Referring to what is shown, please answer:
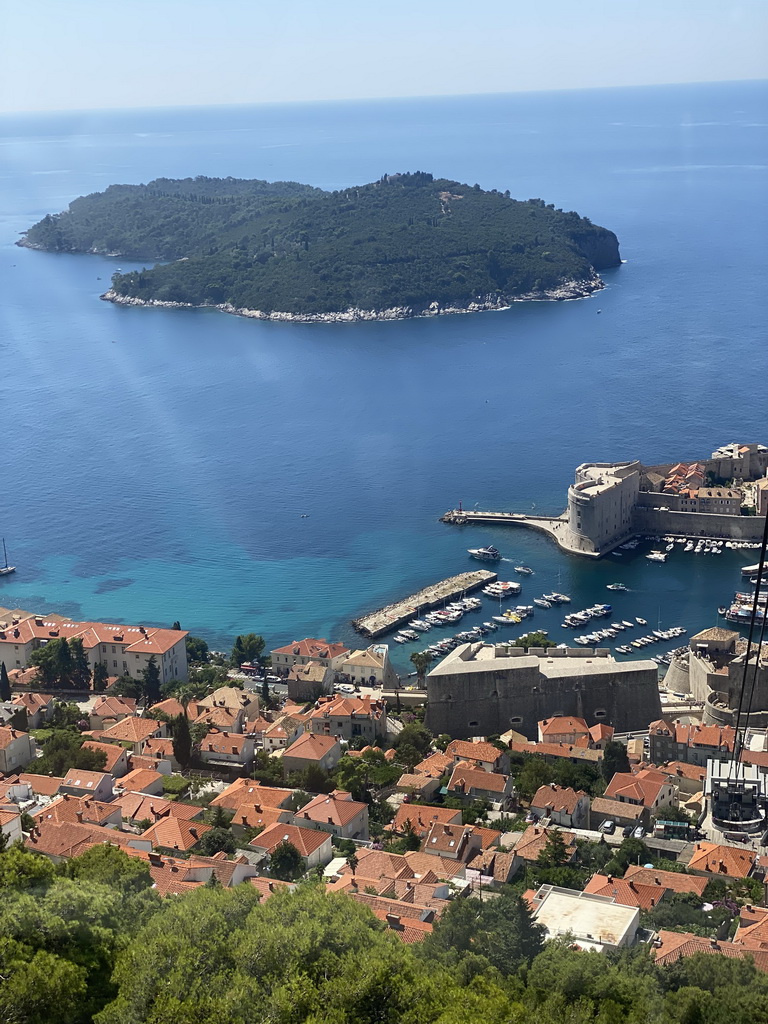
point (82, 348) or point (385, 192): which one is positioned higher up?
point (385, 192)

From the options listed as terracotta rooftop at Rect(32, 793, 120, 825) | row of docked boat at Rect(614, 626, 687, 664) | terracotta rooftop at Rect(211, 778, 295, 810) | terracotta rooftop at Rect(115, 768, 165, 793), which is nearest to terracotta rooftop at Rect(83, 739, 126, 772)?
terracotta rooftop at Rect(115, 768, 165, 793)

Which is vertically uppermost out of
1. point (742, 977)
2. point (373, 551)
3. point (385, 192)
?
point (385, 192)

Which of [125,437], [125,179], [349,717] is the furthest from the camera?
Answer: [125,179]

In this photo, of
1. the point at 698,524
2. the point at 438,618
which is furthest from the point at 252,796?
the point at 698,524

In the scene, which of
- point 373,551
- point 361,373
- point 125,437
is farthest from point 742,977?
point 361,373

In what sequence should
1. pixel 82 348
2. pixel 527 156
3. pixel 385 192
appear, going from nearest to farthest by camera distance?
pixel 82 348 → pixel 385 192 → pixel 527 156

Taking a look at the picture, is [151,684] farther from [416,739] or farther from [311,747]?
[416,739]

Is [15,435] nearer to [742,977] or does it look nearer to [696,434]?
[696,434]
